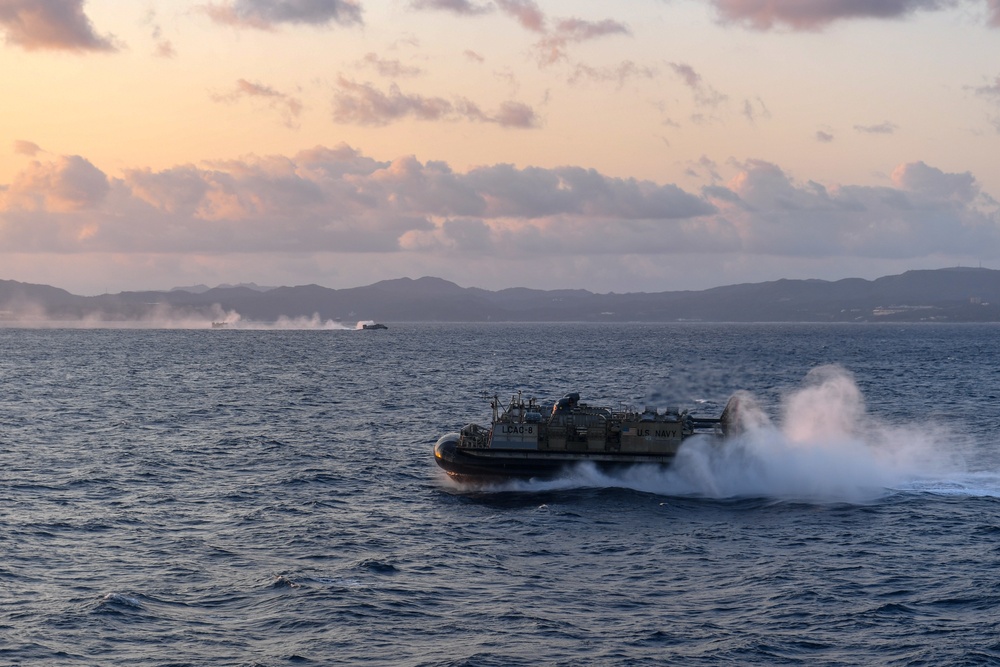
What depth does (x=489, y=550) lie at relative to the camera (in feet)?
155

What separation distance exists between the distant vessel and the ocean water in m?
1.04

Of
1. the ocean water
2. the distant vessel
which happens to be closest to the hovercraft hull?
the distant vessel

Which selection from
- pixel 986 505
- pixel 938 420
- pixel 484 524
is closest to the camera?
pixel 484 524

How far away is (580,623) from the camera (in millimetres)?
37125

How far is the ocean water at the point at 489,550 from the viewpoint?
35.3 m

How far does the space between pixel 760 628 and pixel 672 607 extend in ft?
11.7

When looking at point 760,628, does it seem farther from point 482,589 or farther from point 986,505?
point 986,505

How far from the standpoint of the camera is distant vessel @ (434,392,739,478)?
61406 millimetres

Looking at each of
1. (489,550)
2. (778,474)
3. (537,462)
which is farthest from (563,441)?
(489,550)

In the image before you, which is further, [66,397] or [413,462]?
[66,397]

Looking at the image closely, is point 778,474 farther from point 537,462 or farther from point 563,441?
point 537,462

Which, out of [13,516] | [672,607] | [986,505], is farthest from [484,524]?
[986,505]

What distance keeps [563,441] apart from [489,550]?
1596cm

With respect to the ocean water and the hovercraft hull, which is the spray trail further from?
the hovercraft hull
